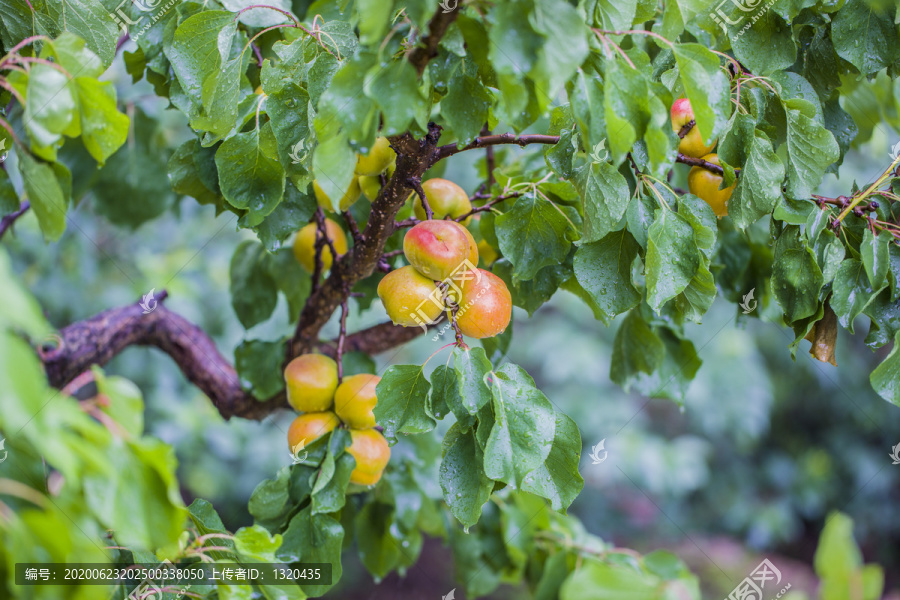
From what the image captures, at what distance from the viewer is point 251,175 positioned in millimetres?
553

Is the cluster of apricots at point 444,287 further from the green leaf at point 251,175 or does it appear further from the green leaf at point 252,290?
the green leaf at point 252,290

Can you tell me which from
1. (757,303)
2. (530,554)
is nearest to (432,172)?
(757,303)

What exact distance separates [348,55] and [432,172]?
33 cm

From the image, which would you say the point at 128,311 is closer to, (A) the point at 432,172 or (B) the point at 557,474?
(A) the point at 432,172

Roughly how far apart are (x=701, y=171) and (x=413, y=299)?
30 centimetres

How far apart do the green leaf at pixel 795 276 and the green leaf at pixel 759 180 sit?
38mm

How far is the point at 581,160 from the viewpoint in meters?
0.52

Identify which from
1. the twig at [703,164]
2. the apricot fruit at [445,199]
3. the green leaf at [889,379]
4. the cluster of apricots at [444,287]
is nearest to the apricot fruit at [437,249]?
the cluster of apricots at [444,287]

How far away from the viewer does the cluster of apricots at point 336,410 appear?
0.61 m

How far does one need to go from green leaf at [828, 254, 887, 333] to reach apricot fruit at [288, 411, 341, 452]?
18.0 inches

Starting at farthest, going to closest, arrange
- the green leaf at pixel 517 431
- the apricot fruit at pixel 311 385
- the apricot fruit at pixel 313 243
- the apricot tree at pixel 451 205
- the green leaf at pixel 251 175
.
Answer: the apricot fruit at pixel 313 243, the apricot fruit at pixel 311 385, the green leaf at pixel 251 175, the green leaf at pixel 517 431, the apricot tree at pixel 451 205

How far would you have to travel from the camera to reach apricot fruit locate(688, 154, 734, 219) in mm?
577

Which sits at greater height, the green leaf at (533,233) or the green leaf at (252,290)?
the green leaf at (533,233)

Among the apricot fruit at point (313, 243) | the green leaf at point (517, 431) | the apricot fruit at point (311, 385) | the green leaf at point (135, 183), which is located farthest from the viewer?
the green leaf at point (135, 183)
